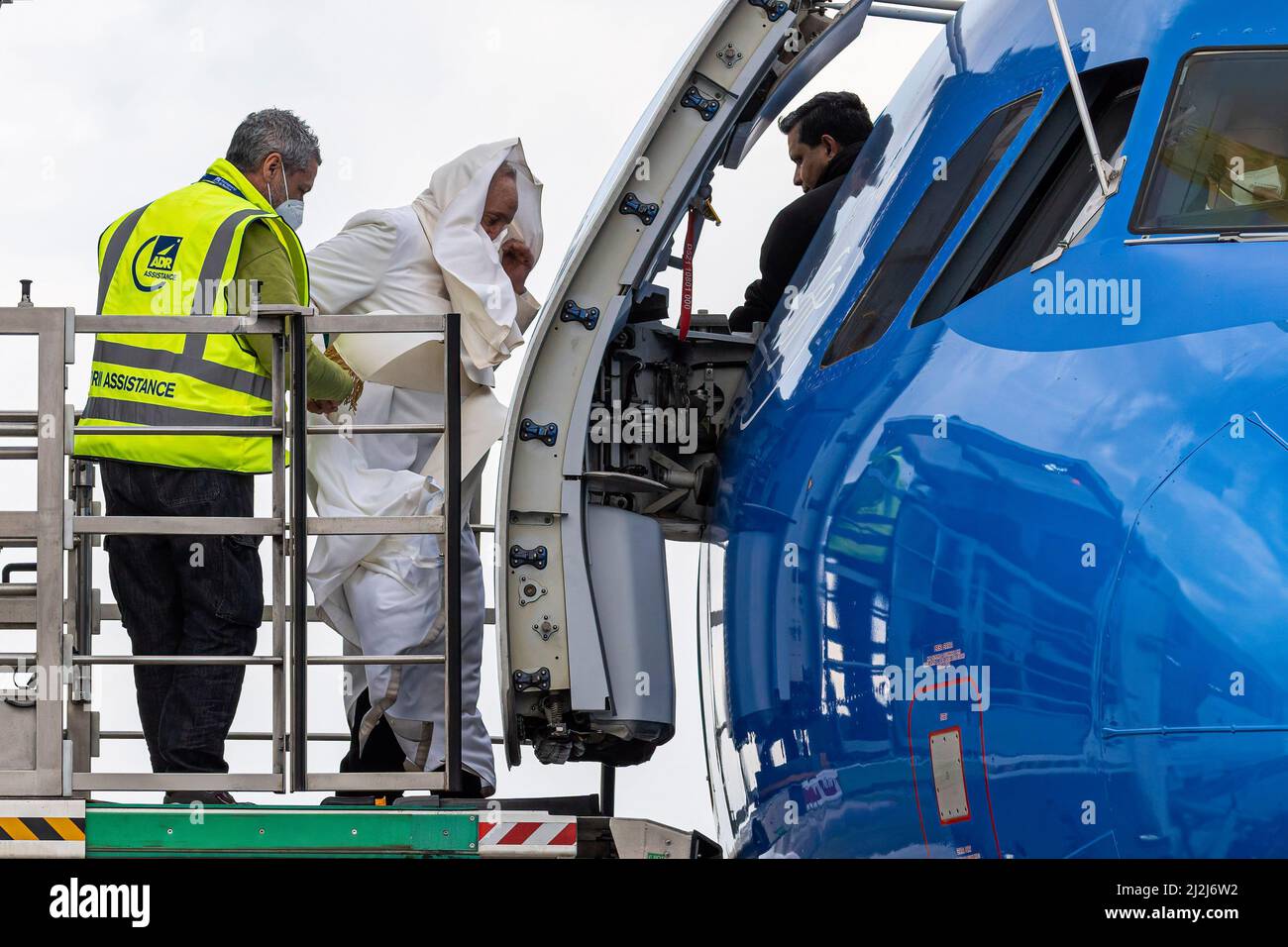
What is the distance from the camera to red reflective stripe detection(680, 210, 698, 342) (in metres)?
6.73

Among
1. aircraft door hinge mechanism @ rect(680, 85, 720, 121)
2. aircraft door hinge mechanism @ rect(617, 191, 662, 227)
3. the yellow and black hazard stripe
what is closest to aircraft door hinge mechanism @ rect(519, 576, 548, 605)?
aircraft door hinge mechanism @ rect(617, 191, 662, 227)

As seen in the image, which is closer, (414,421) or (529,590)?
(529,590)

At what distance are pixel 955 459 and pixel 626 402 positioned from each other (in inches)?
95.5

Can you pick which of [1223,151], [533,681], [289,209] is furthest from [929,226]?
[289,209]

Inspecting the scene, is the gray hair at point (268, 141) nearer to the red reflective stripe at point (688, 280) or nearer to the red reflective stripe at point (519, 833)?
the red reflective stripe at point (688, 280)

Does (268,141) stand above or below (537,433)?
above

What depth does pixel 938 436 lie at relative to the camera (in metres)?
4.43

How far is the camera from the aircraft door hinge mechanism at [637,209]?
647 centimetres

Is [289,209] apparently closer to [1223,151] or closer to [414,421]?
[414,421]

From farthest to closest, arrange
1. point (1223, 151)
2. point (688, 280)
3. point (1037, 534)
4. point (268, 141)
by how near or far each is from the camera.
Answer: point (268, 141), point (688, 280), point (1223, 151), point (1037, 534)

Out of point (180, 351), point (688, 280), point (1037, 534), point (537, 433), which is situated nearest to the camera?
point (1037, 534)

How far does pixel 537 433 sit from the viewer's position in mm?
6332

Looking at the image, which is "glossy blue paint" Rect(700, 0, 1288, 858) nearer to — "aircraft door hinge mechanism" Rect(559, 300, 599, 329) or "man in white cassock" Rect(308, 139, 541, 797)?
"aircraft door hinge mechanism" Rect(559, 300, 599, 329)

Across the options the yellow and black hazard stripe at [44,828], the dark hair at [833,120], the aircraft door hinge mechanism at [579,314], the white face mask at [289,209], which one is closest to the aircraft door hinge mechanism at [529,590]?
the aircraft door hinge mechanism at [579,314]
